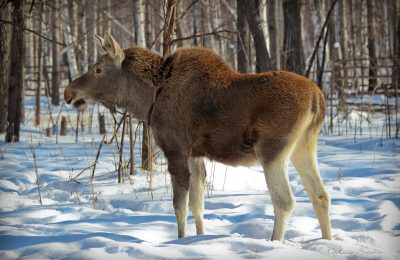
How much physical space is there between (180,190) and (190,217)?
106 centimetres

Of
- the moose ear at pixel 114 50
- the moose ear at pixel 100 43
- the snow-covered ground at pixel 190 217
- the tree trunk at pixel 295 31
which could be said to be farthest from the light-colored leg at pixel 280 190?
the tree trunk at pixel 295 31

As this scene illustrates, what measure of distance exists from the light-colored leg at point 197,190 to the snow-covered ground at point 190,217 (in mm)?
247

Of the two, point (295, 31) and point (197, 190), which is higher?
point (295, 31)

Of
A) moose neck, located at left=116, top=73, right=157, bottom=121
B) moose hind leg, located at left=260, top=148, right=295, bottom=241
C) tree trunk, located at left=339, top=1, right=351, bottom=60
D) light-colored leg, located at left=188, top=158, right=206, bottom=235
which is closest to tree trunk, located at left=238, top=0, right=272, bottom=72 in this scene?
moose neck, located at left=116, top=73, right=157, bottom=121

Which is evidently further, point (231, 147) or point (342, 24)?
point (342, 24)

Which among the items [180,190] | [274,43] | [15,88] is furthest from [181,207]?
[15,88]

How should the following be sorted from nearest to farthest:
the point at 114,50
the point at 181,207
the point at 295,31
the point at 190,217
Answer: the point at 181,207
the point at 114,50
the point at 190,217
the point at 295,31

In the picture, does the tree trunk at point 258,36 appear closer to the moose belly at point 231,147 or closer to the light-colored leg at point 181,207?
the moose belly at point 231,147

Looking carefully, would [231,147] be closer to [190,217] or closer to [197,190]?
[197,190]

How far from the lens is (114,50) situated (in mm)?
5492

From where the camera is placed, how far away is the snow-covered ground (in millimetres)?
4043

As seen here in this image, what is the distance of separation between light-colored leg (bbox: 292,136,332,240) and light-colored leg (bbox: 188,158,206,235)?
1.16 m

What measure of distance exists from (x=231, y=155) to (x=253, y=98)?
2.07 feet

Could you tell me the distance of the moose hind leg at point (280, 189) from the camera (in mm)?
4508
